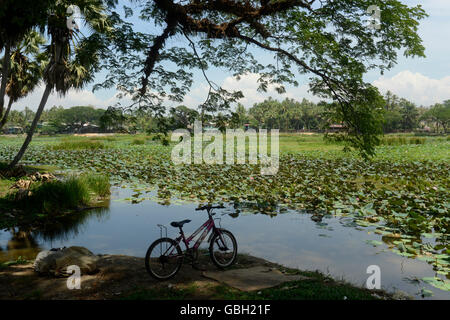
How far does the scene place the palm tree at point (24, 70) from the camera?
18953 mm

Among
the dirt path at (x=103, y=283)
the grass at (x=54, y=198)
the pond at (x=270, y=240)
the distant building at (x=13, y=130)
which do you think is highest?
the distant building at (x=13, y=130)

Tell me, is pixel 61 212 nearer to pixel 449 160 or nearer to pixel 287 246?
pixel 287 246

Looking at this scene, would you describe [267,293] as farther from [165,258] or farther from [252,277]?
[165,258]

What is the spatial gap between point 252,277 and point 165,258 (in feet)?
4.40

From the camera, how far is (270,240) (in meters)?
8.04

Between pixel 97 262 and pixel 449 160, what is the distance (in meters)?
20.8

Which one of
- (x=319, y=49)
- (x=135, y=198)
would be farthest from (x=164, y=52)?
(x=135, y=198)

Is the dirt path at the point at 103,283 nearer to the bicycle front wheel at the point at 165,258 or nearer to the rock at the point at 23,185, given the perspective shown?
the bicycle front wheel at the point at 165,258

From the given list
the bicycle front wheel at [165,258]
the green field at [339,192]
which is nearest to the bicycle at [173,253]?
the bicycle front wheel at [165,258]

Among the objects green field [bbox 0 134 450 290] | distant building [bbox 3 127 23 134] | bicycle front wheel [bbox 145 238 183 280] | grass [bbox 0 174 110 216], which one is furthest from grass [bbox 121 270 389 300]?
distant building [bbox 3 127 23 134]

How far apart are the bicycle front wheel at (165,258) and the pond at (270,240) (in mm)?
333

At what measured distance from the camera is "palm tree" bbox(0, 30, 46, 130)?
746 inches

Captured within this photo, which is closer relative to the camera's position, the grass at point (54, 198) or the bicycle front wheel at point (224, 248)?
the bicycle front wheel at point (224, 248)

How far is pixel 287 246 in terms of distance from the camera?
7676mm
